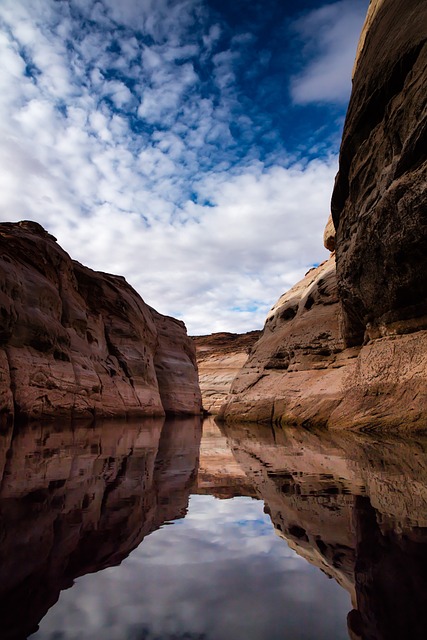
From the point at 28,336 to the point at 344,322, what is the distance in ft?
25.1

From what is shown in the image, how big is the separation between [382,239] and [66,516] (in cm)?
646

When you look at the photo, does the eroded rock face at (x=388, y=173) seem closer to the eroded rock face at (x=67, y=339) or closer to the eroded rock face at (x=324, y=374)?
the eroded rock face at (x=324, y=374)

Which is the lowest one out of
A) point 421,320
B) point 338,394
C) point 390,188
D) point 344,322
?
point 338,394

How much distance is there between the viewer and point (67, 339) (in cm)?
1018

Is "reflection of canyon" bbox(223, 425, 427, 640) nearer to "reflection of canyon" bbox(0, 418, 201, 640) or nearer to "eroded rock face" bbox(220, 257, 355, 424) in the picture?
"reflection of canyon" bbox(0, 418, 201, 640)

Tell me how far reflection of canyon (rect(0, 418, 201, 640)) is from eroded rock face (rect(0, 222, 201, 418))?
5239 millimetres

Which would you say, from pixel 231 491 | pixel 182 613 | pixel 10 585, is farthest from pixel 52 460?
pixel 182 613

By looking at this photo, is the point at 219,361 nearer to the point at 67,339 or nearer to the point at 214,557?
the point at 67,339

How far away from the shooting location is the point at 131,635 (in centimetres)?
73

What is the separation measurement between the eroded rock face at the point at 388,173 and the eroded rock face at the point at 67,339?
7246 mm

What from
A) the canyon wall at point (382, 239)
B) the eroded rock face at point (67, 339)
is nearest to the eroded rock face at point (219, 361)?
the eroded rock face at point (67, 339)

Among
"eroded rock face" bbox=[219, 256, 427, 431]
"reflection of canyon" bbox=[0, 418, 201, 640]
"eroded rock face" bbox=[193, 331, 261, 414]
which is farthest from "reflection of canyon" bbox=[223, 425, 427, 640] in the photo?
"eroded rock face" bbox=[193, 331, 261, 414]

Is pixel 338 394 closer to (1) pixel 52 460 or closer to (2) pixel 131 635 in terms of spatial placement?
(1) pixel 52 460

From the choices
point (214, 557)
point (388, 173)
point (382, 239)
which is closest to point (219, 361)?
point (382, 239)
